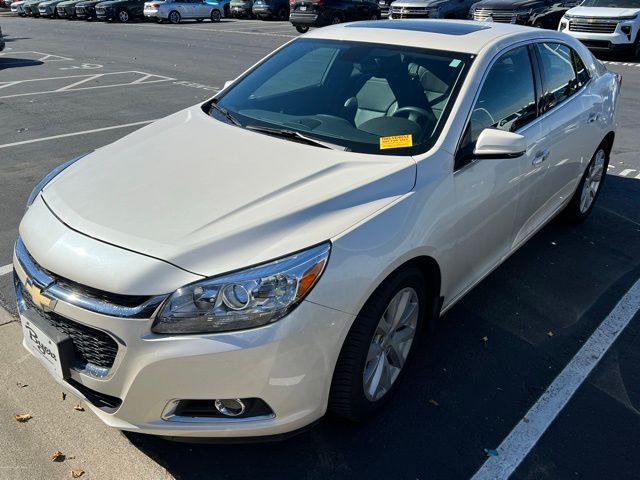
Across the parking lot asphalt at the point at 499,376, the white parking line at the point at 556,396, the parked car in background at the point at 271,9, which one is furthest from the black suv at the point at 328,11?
the white parking line at the point at 556,396

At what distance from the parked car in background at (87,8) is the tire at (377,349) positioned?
1220 inches

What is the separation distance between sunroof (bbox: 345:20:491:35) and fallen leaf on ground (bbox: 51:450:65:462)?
120 inches

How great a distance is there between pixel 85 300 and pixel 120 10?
30388 mm

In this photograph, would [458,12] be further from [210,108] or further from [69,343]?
[69,343]

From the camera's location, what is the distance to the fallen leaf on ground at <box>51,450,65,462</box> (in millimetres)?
2650

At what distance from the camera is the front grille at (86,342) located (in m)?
2.32

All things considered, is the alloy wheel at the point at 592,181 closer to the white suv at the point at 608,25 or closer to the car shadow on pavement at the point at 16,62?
the white suv at the point at 608,25

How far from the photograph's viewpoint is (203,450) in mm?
2717

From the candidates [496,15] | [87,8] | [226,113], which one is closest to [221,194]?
[226,113]

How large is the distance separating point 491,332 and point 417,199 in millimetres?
1314

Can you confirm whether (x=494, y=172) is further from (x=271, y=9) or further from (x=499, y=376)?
(x=271, y=9)

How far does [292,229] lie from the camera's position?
2.48 m

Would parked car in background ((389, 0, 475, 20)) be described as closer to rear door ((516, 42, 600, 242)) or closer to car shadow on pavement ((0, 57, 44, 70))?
car shadow on pavement ((0, 57, 44, 70))

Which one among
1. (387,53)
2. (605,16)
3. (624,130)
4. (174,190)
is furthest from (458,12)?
(174,190)
